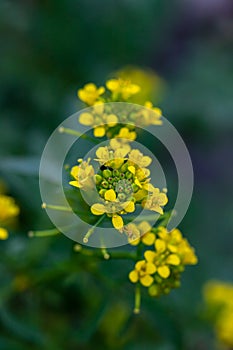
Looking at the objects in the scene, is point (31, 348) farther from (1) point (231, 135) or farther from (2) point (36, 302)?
(1) point (231, 135)

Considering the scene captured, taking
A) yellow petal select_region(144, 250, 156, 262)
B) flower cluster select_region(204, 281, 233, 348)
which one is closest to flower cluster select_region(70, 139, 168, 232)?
yellow petal select_region(144, 250, 156, 262)

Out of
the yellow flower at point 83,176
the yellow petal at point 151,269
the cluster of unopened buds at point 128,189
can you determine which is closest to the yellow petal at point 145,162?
the cluster of unopened buds at point 128,189

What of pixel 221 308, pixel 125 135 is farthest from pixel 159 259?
pixel 221 308

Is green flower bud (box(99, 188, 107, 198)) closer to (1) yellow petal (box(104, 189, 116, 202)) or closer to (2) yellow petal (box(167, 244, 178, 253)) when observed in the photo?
(1) yellow petal (box(104, 189, 116, 202))

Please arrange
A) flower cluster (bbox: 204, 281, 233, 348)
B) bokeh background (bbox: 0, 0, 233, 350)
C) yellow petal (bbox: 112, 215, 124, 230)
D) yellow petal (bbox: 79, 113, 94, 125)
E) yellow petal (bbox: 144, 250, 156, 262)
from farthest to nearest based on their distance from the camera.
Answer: flower cluster (bbox: 204, 281, 233, 348) → bokeh background (bbox: 0, 0, 233, 350) → yellow petal (bbox: 79, 113, 94, 125) → yellow petal (bbox: 144, 250, 156, 262) → yellow petal (bbox: 112, 215, 124, 230)

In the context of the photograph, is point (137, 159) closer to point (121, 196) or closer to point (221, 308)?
point (121, 196)

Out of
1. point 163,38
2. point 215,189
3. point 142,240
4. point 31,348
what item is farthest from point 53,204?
point 163,38
